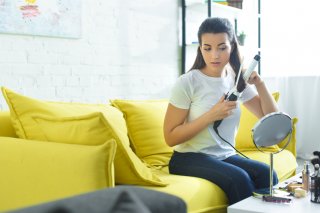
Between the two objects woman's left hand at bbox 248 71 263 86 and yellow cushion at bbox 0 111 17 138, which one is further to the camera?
woman's left hand at bbox 248 71 263 86

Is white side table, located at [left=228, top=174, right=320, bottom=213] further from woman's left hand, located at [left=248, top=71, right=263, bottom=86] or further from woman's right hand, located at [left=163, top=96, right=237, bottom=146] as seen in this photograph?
woman's left hand, located at [left=248, top=71, right=263, bottom=86]

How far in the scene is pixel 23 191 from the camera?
1.32 m

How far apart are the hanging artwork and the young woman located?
0.98m

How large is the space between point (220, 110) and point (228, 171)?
26 cm

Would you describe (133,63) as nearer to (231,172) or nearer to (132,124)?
(132,124)

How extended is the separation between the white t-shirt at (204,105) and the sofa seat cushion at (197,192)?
0.19 m

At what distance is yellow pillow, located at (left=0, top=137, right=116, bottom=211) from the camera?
1215mm

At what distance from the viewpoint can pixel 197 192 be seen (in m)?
1.72

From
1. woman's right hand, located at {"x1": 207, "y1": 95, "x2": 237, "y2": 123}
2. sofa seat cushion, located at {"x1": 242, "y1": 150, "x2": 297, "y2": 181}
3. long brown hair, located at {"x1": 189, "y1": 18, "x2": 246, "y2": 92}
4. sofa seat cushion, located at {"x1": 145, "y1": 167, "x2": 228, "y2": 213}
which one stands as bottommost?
sofa seat cushion, located at {"x1": 242, "y1": 150, "x2": 297, "y2": 181}

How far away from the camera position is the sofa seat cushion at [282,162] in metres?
2.37

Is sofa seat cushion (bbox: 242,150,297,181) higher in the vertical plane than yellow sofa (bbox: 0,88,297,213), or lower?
lower

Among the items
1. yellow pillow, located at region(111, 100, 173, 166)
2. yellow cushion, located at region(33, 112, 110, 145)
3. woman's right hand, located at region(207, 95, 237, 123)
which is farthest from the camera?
yellow pillow, located at region(111, 100, 173, 166)

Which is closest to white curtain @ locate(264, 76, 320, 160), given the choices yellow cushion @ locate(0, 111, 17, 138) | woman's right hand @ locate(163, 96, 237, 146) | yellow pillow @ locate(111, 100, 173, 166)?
yellow pillow @ locate(111, 100, 173, 166)

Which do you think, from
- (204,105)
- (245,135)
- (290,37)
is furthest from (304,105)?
(204,105)
